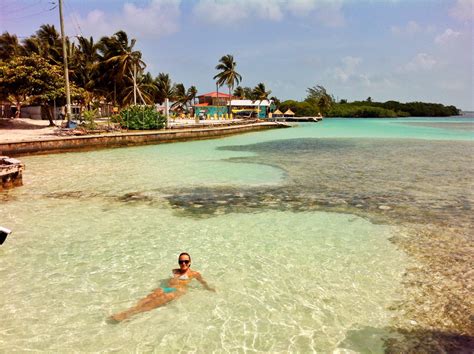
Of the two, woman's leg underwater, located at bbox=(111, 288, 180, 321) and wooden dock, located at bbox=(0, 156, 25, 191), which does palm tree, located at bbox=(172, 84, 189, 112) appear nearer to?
wooden dock, located at bbox=(0, 156, 25, 191)

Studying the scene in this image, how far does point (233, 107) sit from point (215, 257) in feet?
250

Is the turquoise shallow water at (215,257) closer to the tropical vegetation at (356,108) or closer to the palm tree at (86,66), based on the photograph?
the palm tree at (86,66)

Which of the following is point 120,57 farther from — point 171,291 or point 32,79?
point 171,291

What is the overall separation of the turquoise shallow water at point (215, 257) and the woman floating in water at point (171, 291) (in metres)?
0.14

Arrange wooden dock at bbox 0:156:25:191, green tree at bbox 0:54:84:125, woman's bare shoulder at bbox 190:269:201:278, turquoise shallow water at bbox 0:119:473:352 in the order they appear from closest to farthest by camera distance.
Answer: turquoise shallow water at bbox 0:119:473:352 < woman's bare shoulder at bbox 190:269:201:278 < wooden dock at bbox 0:156:25:191 < green tree at bbox 0:54:84:125

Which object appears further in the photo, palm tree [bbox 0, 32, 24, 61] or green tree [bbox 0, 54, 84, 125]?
palm tree [bbox 0, 32, 24, 61]

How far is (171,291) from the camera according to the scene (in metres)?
5.01

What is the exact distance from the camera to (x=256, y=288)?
5242mm

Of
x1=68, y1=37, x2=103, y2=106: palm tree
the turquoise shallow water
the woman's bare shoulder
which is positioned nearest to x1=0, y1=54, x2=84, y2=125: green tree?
x1=68, y1=37, x2=103, y2=106: palm tree

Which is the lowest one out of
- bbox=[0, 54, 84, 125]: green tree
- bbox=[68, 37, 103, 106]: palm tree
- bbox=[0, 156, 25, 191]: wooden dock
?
bbox=[0, 156, 25, 191]: wooden dock

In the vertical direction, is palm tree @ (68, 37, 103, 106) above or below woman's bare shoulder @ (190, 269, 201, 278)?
above

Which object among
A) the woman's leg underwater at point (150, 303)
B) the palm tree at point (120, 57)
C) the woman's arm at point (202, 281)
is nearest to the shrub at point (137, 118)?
the palm tree at point (120, 57)

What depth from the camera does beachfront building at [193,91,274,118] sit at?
7269 centimetres

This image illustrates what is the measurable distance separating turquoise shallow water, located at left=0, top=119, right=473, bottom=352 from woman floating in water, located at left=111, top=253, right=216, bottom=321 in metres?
0.14
